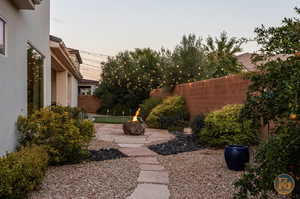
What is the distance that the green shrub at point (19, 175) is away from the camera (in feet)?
10.2

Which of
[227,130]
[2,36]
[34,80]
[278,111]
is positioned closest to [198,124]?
[227,130]

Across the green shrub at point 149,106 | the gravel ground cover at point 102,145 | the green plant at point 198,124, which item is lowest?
the gravel ground cover at point 102,145

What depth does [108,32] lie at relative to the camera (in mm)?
18906

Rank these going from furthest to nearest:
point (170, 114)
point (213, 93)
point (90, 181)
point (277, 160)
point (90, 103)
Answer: point (90, 103)
point (170, 114)
point (213, 93)
point (90, 181)
point (277, 160)

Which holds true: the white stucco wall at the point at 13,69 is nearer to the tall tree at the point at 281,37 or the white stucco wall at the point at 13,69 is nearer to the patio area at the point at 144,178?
the patio area at the point at 144,178

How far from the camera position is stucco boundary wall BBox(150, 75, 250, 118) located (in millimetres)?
8320

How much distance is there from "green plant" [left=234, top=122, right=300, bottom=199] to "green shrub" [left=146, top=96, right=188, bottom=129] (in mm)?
9682

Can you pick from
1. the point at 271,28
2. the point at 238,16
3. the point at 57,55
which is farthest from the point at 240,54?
the point at 271,28

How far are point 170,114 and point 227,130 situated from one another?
593 centimetres

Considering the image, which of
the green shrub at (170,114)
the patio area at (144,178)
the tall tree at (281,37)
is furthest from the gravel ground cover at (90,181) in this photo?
the green shrub at (170,114)

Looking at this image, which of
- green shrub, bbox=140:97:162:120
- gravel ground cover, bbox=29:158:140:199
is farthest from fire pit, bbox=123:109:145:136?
green shrub, bbox=140:97:162:120

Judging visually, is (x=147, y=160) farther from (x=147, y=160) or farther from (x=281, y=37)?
(x=281, y=37)

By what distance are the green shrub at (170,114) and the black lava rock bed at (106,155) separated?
5764mm

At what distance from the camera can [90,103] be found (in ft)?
87.4
